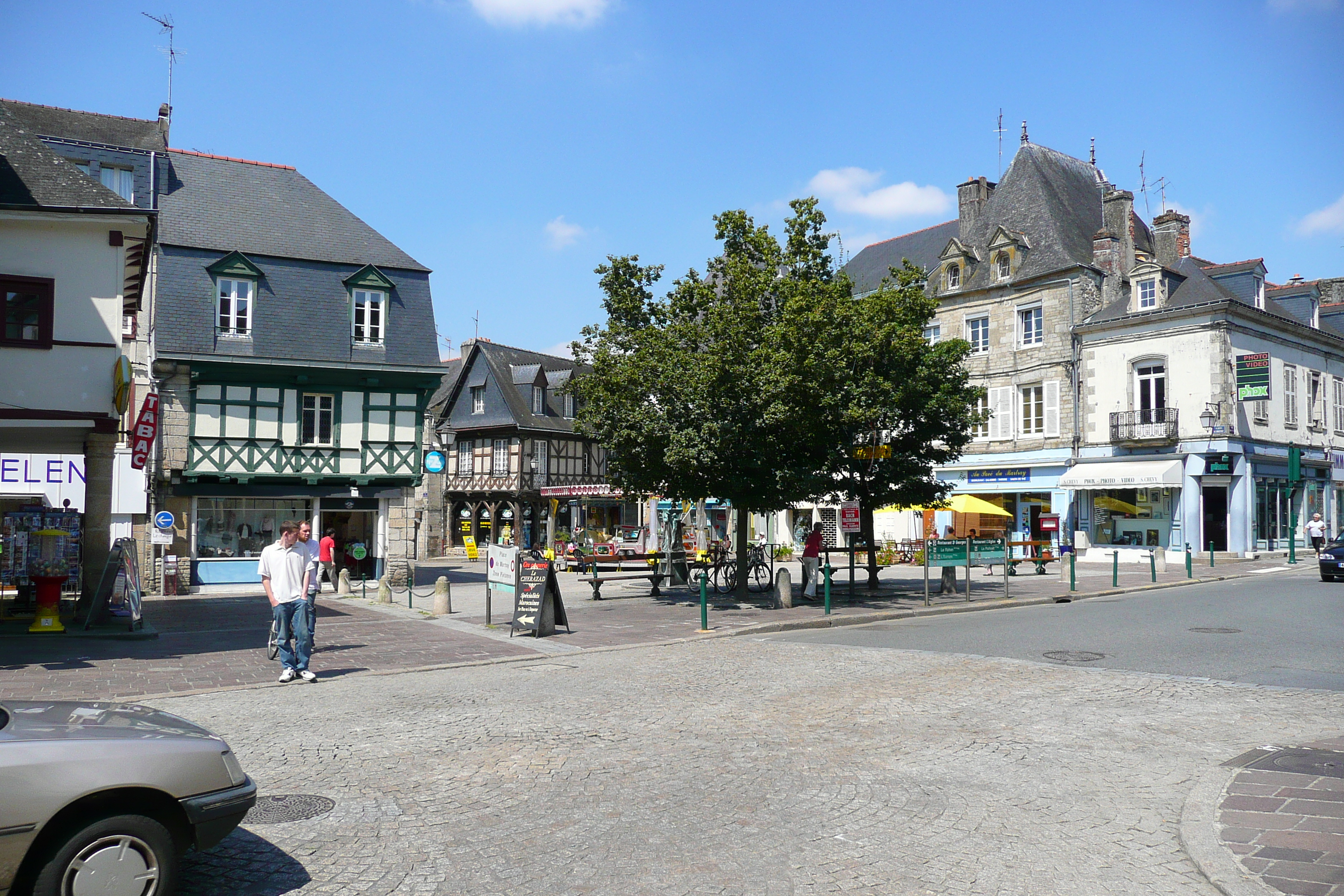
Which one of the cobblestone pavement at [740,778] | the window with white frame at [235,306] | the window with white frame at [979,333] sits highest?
the window with white frame at [979,333]

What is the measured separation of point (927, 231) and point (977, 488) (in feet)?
44.7

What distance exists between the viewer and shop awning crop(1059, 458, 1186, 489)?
3500 cm

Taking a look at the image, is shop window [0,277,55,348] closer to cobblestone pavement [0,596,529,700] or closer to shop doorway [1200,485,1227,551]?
cobblestone pavement [0,596,529,700]

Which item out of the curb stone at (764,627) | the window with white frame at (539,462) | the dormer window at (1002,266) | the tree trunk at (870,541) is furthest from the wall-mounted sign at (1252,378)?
the window with white frame at (539,462)

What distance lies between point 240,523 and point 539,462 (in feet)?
77.1

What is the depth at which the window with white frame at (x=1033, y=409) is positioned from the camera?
39.5 meters

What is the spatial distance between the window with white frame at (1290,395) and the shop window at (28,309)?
38.1 metres

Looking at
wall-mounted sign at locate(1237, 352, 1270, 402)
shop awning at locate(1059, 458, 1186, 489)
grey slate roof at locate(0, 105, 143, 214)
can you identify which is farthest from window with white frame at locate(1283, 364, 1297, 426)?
grey slate roof at locate(0, 105, 143, 214)

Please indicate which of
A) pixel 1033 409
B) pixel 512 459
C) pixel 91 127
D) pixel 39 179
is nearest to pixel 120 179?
pixel 91 127

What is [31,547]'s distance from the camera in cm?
1794

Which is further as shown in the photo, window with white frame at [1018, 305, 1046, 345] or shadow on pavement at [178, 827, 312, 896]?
window with white frame at [1018, 305, 1046, 345]

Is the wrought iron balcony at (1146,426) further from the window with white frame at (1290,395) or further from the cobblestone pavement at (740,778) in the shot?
the cobblestone pavement at (740,778)

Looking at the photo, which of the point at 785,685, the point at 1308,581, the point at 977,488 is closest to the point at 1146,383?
the point at 977,488

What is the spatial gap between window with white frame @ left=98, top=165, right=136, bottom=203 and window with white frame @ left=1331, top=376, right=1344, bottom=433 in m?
42.6
